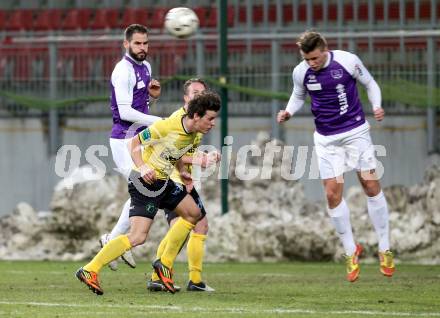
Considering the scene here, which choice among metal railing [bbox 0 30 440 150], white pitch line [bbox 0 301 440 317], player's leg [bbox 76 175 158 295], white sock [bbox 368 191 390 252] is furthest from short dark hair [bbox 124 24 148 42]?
metal railing [bbox 0 30 440 150]

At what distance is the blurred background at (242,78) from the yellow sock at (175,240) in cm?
522

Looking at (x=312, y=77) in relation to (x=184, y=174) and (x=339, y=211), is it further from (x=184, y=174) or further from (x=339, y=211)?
(x=184, y=174)

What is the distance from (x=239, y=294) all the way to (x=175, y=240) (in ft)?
2.24

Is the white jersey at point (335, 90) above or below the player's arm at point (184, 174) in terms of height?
above

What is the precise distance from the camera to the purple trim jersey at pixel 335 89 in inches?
394

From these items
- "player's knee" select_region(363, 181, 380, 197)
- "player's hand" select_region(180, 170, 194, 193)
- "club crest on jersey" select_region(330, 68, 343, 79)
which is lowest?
"player's knee" select_region(363, 181, 380, 197)

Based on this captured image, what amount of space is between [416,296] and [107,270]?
4.23 meters

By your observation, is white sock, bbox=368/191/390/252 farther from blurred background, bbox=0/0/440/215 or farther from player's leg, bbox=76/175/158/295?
blurred background, bbox=0/0/440/215

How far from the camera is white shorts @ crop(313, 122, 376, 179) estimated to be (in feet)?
33.2

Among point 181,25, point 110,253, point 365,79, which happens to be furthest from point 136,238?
point 181,25

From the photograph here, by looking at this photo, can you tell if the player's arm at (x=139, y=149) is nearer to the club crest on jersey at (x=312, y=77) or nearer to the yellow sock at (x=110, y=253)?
the yellow sock at (x=110, y=253)

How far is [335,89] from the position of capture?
1002cm

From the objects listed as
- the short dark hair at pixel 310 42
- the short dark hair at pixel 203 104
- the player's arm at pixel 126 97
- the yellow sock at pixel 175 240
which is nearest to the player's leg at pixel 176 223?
the yellow sock at pixel 175 240

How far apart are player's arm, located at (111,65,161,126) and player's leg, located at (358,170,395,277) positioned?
1.96 meters
